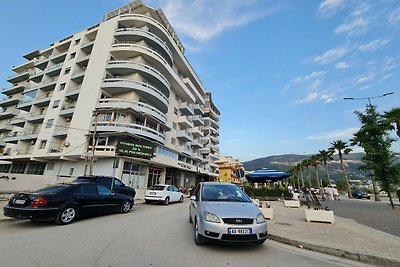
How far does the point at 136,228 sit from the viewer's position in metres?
6.99

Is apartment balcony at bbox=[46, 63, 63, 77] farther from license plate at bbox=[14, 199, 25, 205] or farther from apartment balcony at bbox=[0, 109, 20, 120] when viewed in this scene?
license plate at bbox=[14, 199, 25, 205]

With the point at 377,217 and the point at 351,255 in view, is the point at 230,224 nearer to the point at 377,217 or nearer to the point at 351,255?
the point at 351,255

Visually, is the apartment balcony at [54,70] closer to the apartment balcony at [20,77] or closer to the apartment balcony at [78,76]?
the apartment balcony at [78,76]

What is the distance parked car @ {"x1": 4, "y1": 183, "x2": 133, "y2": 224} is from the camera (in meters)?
6.64

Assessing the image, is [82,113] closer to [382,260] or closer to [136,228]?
[136,228]

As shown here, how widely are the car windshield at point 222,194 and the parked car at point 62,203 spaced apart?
515 cm

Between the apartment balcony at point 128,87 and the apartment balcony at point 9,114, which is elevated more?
the apartment balcony at point 9,114

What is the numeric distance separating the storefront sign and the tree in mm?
20803

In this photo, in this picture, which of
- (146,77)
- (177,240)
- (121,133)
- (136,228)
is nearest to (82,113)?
(121,133)

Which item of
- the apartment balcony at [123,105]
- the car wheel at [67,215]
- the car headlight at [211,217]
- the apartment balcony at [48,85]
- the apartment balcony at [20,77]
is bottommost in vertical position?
the car wheel at [67,215]

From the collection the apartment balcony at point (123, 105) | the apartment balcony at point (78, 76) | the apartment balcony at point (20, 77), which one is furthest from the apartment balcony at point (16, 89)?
the apartment balcony at point (123, 105)

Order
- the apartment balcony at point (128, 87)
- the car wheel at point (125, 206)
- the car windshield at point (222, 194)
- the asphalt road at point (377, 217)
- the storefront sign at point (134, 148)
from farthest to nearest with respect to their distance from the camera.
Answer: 1. the apartment balcony at point (128, 87)
2. the storefront sign at point (134, 148)
3. the car wheel at point (125, 206)
4. the asphalt road at point (377, 217)
5. the car windshield at point (222, 194)

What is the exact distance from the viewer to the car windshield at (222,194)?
19.8 feet

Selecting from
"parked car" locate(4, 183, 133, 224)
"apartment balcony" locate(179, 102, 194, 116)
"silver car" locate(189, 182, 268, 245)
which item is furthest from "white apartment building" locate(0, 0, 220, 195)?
A: "silver car" locate(189, 182, 268, 245)
